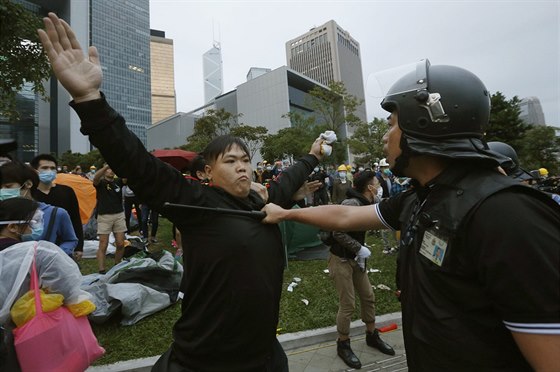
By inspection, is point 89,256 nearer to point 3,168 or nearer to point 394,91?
point 3,168

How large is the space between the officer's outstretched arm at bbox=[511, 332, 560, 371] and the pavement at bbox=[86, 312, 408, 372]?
3.03 metres

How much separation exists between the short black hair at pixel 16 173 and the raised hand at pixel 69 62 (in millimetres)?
2702

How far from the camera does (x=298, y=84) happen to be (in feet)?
210

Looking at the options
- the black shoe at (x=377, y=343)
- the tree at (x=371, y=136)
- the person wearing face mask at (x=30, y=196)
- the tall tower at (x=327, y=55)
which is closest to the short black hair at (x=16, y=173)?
the person wearing face mask at (x=30, y=196)

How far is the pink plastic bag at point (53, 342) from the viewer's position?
6.65 ft

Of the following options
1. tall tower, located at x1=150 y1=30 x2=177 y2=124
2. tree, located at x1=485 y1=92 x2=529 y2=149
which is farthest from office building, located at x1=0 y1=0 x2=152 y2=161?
tree, located at x1=485 y1=92 x2=529 y2=149

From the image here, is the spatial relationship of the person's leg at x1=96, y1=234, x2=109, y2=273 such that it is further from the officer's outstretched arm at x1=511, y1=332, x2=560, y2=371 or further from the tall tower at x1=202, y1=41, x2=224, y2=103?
the tall tower at x1=202, y1=41, x2=224, y2=103

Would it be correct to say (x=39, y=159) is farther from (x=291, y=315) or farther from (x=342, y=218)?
(x=342, y=218)

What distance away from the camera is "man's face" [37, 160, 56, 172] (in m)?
4.51

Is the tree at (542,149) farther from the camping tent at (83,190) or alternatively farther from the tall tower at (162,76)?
the tall tower at (162,76)

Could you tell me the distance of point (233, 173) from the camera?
1881 millimetres

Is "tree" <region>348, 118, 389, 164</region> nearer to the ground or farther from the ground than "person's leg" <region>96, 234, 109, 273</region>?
farther from the ground

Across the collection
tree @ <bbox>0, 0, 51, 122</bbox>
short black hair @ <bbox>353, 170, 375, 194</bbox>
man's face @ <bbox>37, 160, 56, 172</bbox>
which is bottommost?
short black hair @ <bbox>353, 170, 375, 194</bbox>

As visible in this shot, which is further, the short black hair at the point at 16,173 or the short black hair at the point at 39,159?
the short black hair at the point at 39,159
